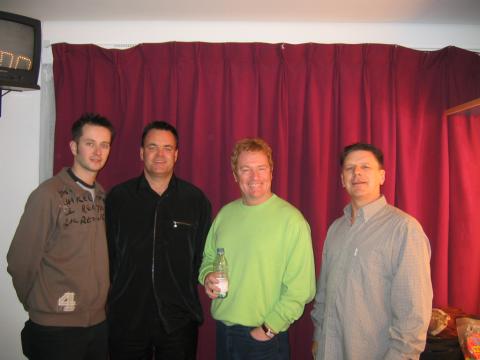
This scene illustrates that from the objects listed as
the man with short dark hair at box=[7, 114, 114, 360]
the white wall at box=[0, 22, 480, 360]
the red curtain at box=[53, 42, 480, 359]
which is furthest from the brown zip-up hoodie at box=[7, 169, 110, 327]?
the white wall at box=[0, 22, 480, 360]

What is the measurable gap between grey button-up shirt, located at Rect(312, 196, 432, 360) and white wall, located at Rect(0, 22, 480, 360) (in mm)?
1630

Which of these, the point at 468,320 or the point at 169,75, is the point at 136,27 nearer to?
the point at 169,75

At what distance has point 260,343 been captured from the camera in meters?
1.68

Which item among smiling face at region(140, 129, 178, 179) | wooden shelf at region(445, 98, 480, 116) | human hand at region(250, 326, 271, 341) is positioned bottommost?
human hand at region(250, 326, 271, 341)

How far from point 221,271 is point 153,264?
1.34 ft

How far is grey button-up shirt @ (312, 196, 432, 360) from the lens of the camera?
1.46 m

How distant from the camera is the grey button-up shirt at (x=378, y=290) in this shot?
1.46 m

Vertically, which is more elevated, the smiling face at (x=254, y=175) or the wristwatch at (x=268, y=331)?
the smiling face at (x=254, y=175)

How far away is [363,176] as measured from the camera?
1.69 metres

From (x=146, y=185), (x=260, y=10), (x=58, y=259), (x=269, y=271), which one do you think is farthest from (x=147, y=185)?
(x=260, y=10)

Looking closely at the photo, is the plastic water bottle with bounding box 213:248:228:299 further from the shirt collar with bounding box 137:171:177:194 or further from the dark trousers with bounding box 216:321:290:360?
the shirt collar with bounding box 137:171:177:194

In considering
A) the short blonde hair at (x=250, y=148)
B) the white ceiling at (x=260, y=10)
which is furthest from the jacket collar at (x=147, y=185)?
the white ceiling at (x=260, y=10)

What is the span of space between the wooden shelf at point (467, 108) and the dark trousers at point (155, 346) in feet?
7.42

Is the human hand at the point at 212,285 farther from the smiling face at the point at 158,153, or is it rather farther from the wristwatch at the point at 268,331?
the smiling face at the point at 158,153
